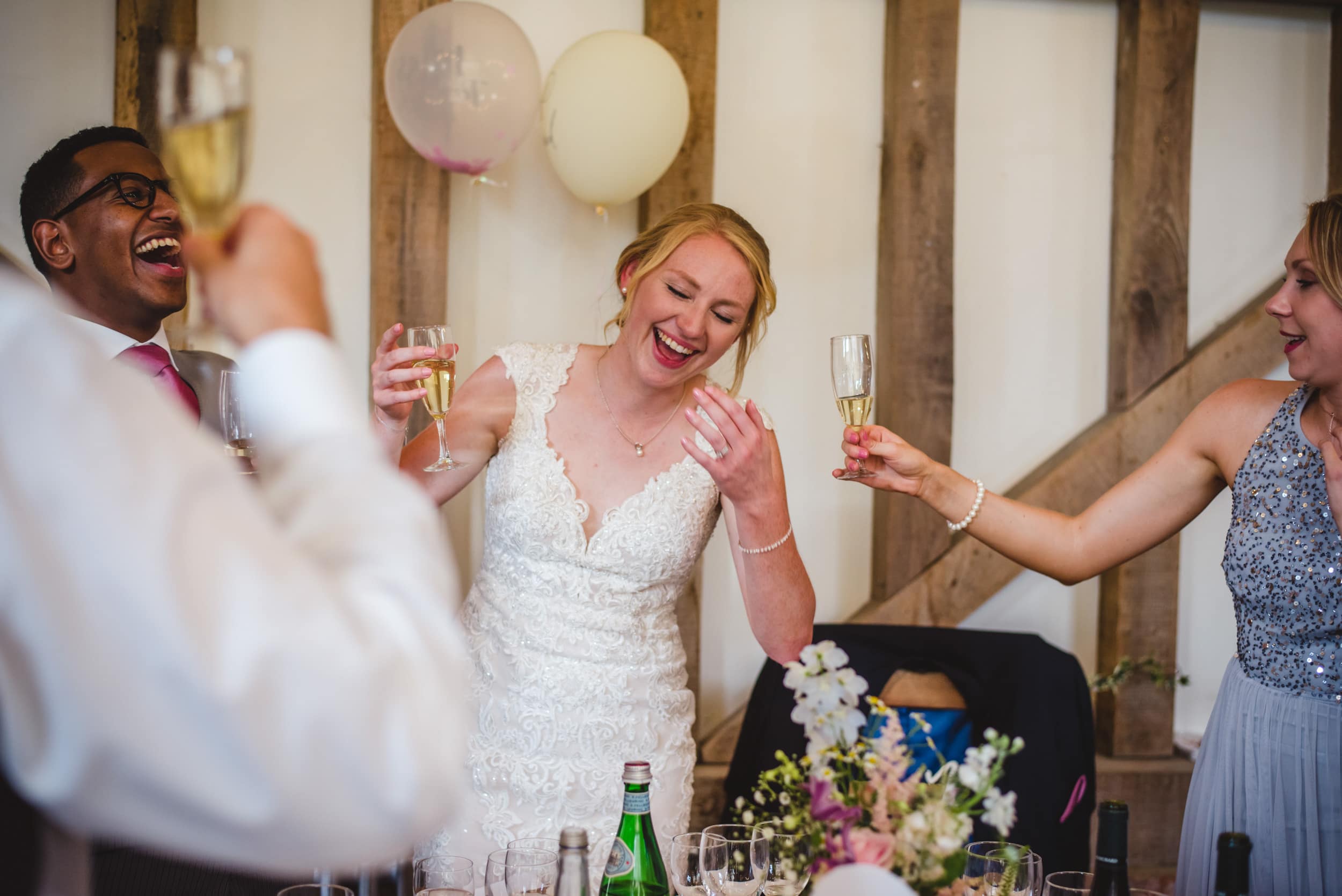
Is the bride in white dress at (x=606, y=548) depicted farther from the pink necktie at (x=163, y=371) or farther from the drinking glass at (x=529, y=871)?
the drinking glass at (x=529, y=871)

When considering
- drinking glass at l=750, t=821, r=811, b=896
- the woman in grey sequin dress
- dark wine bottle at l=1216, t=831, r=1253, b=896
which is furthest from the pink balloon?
dark wine bottle at l=1216, t=831, r=1253, b=896

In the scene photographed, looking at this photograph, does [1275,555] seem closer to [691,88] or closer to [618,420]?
[618,420]

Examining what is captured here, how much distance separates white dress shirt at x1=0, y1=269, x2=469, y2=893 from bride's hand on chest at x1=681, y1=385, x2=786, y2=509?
3.42ft

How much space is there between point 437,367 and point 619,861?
0.83 metres

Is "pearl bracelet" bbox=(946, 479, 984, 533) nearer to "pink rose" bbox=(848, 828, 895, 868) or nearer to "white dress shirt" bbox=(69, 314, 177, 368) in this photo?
"pink rose" bbox=(848, 828, 895, 868)

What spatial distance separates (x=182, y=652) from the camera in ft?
1.73

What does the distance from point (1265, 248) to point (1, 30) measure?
133 inches

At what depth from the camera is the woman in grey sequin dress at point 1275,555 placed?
62.9 inches

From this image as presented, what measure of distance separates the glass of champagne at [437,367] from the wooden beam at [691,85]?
1.13 m

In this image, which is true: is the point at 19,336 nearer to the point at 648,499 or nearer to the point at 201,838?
the point at 201,838

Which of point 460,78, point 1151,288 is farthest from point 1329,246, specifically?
point 460,78

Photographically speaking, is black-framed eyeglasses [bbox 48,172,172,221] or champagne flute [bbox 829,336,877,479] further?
black-framed eyeglasses [bbox 48,172,172,221]

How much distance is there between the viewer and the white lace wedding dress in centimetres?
190

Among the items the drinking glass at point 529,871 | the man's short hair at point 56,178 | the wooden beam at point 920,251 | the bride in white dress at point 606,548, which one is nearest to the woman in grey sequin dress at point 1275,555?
the bride in white dress at point 606,548
